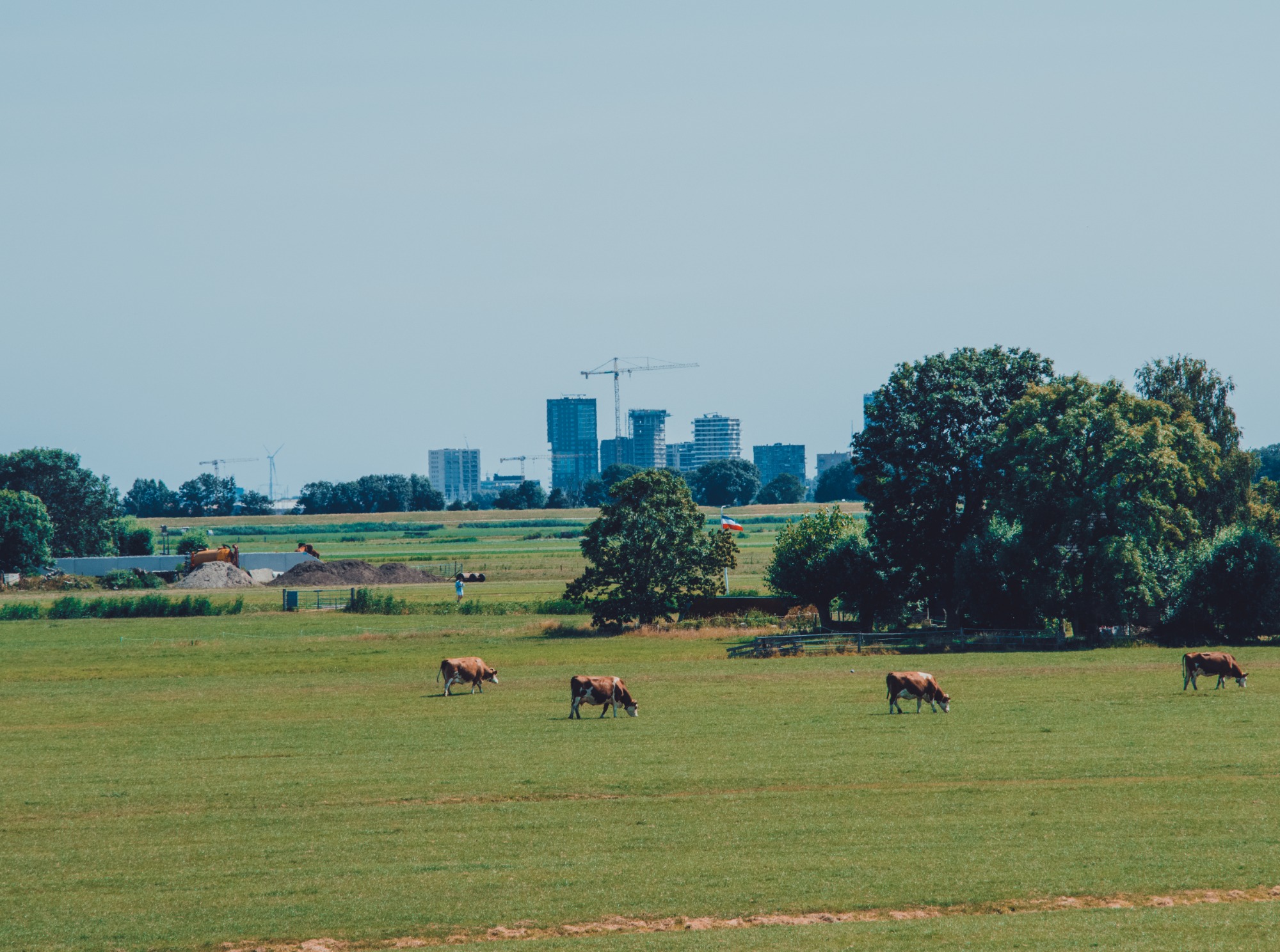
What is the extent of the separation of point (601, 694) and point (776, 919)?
2076 centimetres

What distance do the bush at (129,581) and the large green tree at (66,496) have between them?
39.5 meters

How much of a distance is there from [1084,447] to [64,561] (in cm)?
12411

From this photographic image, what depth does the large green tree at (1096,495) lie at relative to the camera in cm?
6294

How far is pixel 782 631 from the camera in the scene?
72.2 metres

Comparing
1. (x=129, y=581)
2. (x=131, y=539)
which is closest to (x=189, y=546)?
(x=131, y=539)

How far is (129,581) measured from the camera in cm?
13000

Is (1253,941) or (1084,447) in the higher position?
(1084,447)

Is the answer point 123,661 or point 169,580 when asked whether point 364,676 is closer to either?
point 123,661

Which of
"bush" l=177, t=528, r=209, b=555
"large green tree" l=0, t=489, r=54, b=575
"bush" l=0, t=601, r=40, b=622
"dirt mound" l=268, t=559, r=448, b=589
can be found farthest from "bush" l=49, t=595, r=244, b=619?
"bush" l=177, t=528, r=209, b=555

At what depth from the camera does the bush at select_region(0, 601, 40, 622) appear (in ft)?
287

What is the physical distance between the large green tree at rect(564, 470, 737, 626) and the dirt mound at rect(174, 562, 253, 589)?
6493cm

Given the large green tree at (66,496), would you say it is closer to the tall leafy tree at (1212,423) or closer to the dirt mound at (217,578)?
the dirt mound at (217,578)

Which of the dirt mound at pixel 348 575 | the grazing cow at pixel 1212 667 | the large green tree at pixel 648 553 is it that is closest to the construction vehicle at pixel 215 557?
the dirt mound at pixel 348 575

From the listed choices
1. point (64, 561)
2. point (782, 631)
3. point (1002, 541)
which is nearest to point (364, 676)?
point (782, 631)
